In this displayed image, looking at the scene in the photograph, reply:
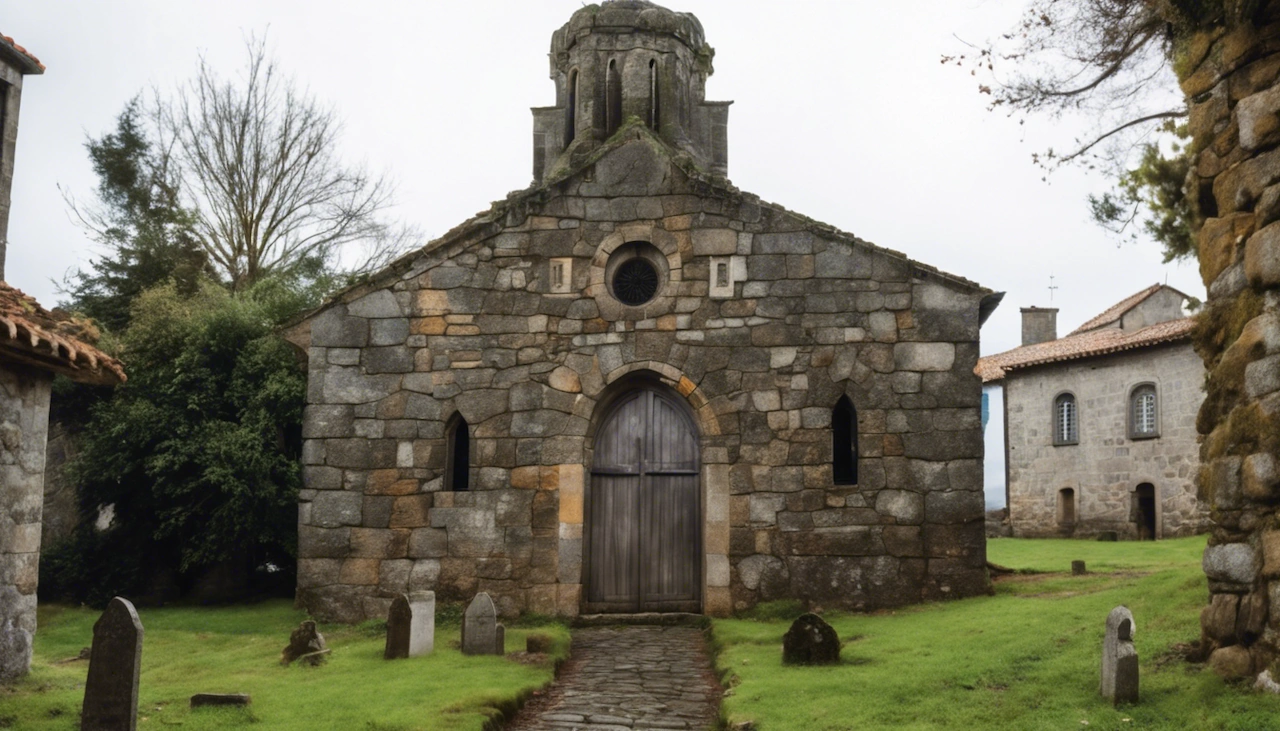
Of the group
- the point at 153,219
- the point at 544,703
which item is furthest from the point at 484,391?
the point at 153,219

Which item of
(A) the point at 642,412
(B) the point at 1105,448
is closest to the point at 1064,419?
(B) the point at 1105,448

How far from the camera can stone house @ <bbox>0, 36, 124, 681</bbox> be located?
9.42 metres

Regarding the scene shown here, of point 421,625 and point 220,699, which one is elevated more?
point 421,625

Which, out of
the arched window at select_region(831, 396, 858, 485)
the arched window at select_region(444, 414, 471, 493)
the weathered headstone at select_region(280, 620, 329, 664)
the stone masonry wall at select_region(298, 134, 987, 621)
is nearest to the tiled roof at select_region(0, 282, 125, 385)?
the weathered headstone at select_region(280, 620, 329, 664)

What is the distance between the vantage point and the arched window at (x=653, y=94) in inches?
700

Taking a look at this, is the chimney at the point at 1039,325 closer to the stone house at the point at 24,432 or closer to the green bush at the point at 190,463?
the green bush at the point at 190,463

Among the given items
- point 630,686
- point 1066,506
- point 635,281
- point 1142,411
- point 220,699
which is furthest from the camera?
point 1066,506

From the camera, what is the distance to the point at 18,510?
9.68m

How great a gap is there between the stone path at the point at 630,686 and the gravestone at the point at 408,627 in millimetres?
1421

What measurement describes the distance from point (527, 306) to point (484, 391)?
115 centimetres

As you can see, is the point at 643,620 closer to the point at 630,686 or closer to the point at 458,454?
the point at 458,454

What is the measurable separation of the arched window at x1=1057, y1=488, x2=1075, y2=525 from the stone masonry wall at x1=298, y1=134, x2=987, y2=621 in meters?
19.2

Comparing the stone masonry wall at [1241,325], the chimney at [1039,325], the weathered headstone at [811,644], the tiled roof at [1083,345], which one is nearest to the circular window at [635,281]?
the weathered headstone at [811,644]

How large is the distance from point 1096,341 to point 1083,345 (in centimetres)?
34
